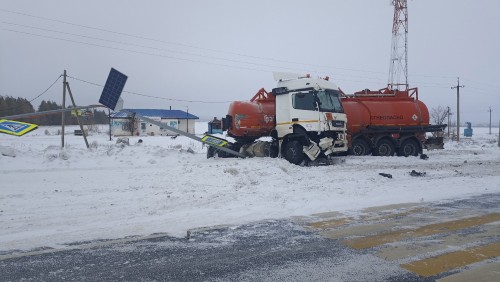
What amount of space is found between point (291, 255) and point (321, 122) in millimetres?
9454

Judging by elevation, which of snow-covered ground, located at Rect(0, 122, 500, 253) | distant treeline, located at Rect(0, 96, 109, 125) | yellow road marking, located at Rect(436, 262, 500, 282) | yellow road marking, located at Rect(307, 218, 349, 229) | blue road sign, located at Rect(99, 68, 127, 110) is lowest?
yellow road marking, located at Rect(436, 262, 500, 282)

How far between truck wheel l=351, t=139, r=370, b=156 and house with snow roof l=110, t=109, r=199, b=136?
38.8 meters

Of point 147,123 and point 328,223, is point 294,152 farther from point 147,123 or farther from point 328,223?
point 147,123

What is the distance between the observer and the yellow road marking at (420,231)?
5219mm

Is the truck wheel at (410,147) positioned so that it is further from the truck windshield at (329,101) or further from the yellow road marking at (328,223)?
the yellow road marking at (328,223)

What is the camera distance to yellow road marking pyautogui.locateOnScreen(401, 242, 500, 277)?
4160 mm

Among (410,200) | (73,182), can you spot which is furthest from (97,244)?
(410,200)

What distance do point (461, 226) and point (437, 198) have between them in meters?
2.65

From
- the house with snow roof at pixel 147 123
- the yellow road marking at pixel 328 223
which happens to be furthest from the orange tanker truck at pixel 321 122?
the house with snow roof at pixel 147 123

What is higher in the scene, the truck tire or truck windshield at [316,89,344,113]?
truck windshield at [316,89,344,113]

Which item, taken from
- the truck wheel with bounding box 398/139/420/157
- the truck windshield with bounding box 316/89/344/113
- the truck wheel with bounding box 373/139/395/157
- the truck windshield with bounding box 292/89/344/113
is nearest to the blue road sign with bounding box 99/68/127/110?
the truck windshield with bounding box 292/89/344/113

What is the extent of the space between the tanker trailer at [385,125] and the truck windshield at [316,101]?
418 cm

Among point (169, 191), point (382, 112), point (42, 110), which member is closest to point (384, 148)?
point (382, 112)

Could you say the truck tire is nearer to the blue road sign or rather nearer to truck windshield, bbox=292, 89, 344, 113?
truck windshield, bbox=292, 89, 344, 113
